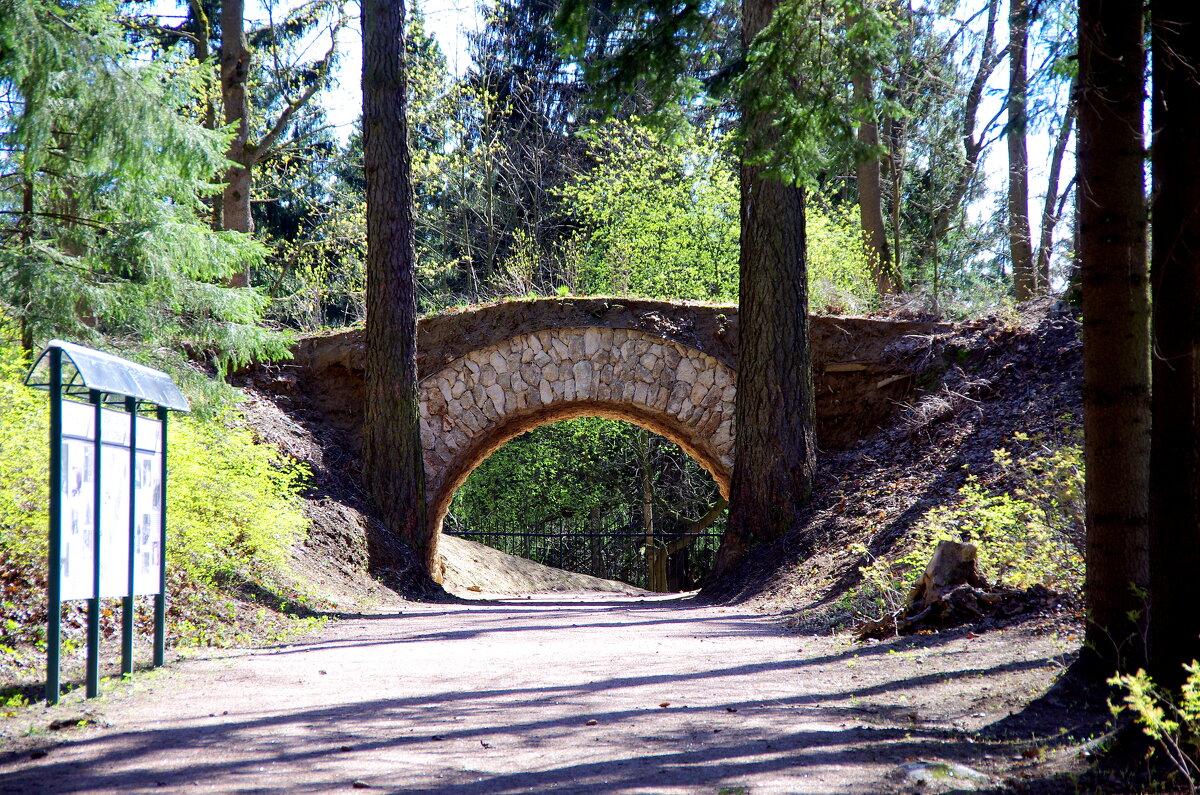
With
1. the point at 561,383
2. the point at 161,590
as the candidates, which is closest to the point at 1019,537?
the point at 161,590

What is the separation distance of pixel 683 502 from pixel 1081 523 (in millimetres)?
14806

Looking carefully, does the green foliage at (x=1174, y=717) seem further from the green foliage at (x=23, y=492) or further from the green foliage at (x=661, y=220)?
the green foliage at (x=661, y=220)

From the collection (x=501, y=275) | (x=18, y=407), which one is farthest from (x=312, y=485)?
(x=501, y=275)

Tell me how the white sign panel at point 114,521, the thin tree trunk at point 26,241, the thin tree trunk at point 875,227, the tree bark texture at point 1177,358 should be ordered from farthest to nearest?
the thin tree trunk at point 875,227
the thin tree trunk at point 26,241
the white sign panel at point 114,521
the tree bark texture at point 1177,358

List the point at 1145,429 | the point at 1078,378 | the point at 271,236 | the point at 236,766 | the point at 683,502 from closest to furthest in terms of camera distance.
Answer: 1. the point at 236,766
2. the point at 1145,429
3. the point at 1078,378
4. the point at 683,502
5. the point at 271,236

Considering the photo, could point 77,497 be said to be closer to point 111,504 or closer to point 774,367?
point 111,504

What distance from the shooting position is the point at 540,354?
12.0 m

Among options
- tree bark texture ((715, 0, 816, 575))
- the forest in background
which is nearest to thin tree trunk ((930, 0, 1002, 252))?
the forest in background

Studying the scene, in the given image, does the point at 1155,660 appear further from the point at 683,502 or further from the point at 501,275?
the point at 501,275

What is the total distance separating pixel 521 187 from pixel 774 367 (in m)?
14.9

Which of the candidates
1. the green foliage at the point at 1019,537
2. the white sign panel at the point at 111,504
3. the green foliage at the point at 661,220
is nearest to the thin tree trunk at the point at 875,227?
the green foliage at the point at 661,220

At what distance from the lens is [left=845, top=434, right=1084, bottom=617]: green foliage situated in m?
5.61

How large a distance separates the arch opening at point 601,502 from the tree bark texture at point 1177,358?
1557 centimetres

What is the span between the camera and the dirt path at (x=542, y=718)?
9.56 ft
